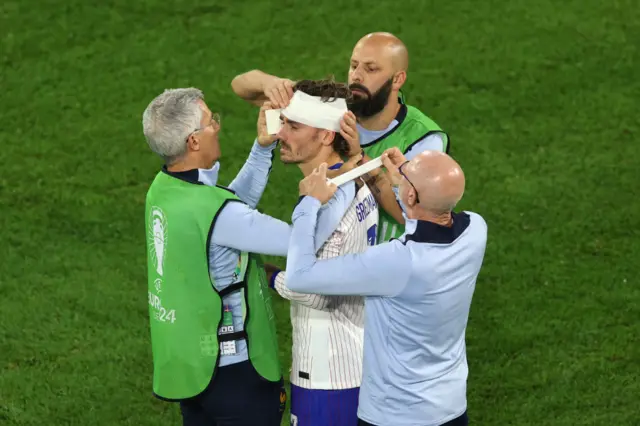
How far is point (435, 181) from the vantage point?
3.75m

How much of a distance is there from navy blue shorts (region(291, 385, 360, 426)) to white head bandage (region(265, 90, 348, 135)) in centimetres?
106

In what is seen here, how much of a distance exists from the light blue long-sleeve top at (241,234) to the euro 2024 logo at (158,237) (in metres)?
0.18

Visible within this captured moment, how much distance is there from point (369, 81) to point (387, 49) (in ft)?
0.70

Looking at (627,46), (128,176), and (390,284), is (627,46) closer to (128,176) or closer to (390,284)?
(128,176)

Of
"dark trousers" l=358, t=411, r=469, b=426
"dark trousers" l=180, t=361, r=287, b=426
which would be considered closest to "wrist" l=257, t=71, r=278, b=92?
"dark trousers" l=180, t=361, r=287, b=426

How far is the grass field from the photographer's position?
678cm

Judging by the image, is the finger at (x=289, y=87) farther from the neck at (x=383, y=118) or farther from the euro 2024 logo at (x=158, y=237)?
the neck at (x=383, y=118)

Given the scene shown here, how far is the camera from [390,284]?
A: 12.4 ft

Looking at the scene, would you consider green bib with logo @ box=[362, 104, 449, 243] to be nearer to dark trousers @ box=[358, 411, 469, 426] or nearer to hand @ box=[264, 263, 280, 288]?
hand @ box=[264, 263, 280, 288]

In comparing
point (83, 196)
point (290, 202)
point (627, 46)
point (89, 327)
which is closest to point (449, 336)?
point (89, 327)

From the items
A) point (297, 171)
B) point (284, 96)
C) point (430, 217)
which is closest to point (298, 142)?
point (284, 96)

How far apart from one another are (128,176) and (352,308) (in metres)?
5.40

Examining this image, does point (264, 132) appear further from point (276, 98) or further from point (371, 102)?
point (371, 102)

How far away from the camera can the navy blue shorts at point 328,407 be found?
4176 millimetres
